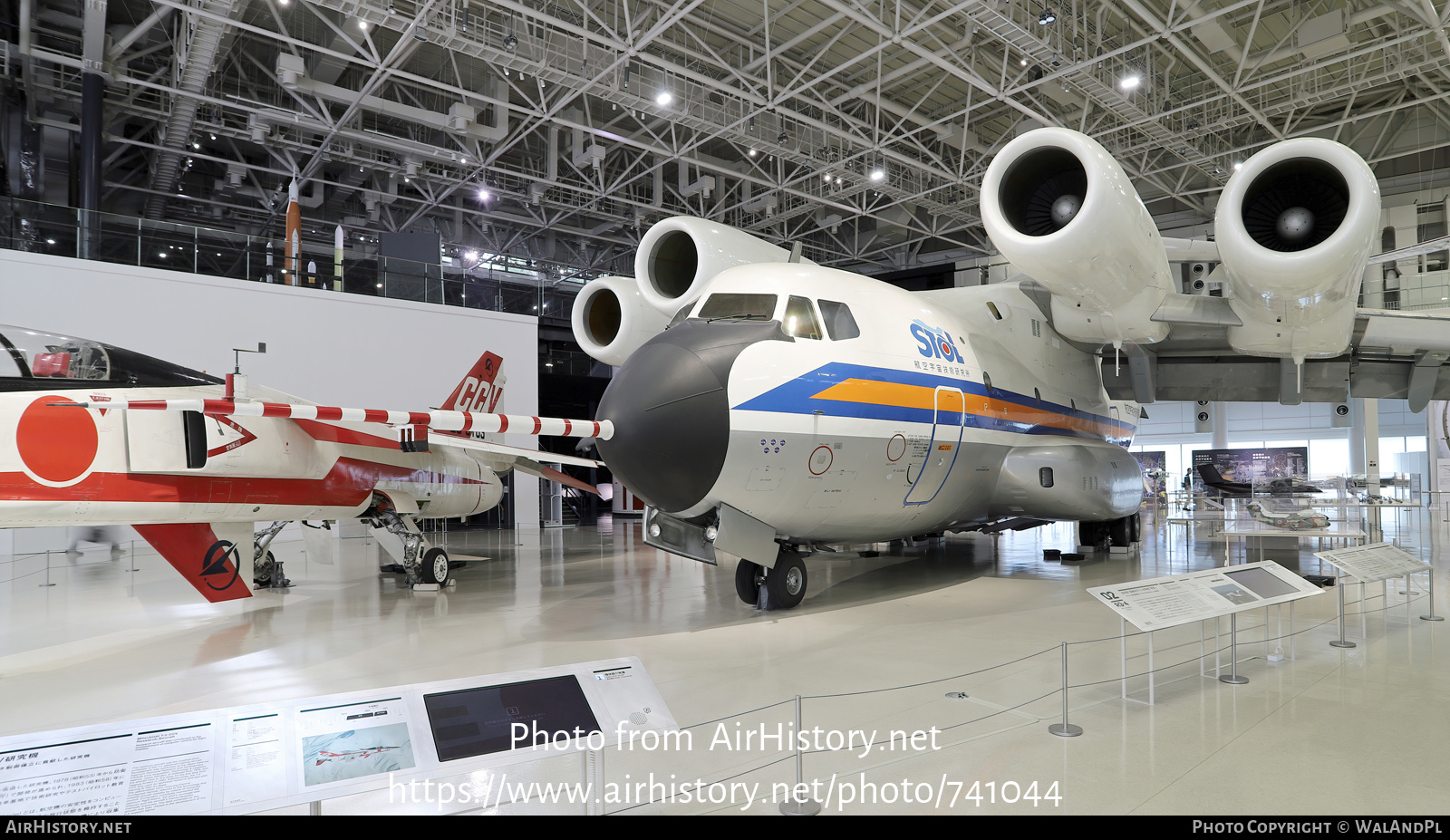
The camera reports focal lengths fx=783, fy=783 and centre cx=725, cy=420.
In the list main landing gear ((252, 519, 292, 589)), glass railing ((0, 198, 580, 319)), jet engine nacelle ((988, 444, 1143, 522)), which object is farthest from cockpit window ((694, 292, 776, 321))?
glass railing ((0, 198, 580, 319))

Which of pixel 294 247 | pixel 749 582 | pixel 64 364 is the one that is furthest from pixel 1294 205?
pixel 294 247

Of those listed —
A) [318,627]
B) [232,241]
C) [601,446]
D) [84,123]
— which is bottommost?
[318,627]

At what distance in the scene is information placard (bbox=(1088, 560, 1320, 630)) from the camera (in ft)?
12.7

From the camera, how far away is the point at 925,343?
6996 millimetres

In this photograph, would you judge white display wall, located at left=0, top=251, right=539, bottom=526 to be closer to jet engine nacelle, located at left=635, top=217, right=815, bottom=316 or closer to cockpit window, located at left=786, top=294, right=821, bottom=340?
jet engine nacelle, located at left=635, top=217, right=815, bottom=316

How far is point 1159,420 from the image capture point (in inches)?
1270

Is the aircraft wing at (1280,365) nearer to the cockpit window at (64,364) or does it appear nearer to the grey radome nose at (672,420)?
the grey radome nose at (672,420)

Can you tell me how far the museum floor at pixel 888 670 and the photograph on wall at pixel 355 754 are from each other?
96 cm

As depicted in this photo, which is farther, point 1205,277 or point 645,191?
point 645,191

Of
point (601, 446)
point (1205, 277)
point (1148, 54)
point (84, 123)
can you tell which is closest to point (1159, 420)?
point (1148, 54)

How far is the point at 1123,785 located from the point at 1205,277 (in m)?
7.77

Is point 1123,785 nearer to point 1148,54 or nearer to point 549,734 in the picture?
point 549,734

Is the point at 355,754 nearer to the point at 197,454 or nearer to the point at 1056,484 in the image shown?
the point at 197,454

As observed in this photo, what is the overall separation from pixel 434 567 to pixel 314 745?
7.28m
